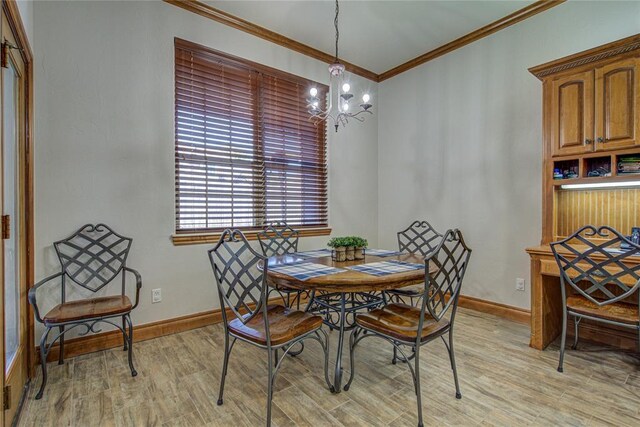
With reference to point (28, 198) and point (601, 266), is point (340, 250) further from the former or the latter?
point (28, 198)

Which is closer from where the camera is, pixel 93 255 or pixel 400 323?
pixel 400 323

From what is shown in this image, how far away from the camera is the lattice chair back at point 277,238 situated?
3.25m

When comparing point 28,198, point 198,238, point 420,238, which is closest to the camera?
point 28,198

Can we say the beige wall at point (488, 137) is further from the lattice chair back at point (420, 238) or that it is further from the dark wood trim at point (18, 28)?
the dark wood trim at point (18, 28)

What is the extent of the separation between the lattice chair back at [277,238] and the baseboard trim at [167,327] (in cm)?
67

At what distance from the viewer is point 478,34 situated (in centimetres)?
347

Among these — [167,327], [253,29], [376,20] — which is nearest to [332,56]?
[376,20]

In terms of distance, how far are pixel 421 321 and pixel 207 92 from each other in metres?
2.80

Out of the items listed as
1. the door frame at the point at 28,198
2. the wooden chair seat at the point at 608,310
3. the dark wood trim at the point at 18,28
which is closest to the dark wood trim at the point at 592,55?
the wooden chair seat at the point at 608,310

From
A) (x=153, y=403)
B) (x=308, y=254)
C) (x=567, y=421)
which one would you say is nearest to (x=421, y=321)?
(x=567, y=421)

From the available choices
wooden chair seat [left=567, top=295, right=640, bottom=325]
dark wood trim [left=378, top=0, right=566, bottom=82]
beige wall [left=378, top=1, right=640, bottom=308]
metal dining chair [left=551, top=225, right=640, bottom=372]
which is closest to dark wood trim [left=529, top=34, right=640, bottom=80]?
beige wall [left=378, top=1, right=640, bottom=308]

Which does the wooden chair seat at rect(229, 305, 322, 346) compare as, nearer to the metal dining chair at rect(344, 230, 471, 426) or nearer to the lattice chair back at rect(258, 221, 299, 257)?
the metal dining chair at rect(344, 230, 471, 426)

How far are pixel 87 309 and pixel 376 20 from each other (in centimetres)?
359

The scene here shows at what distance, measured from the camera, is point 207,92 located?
3.14 meters
